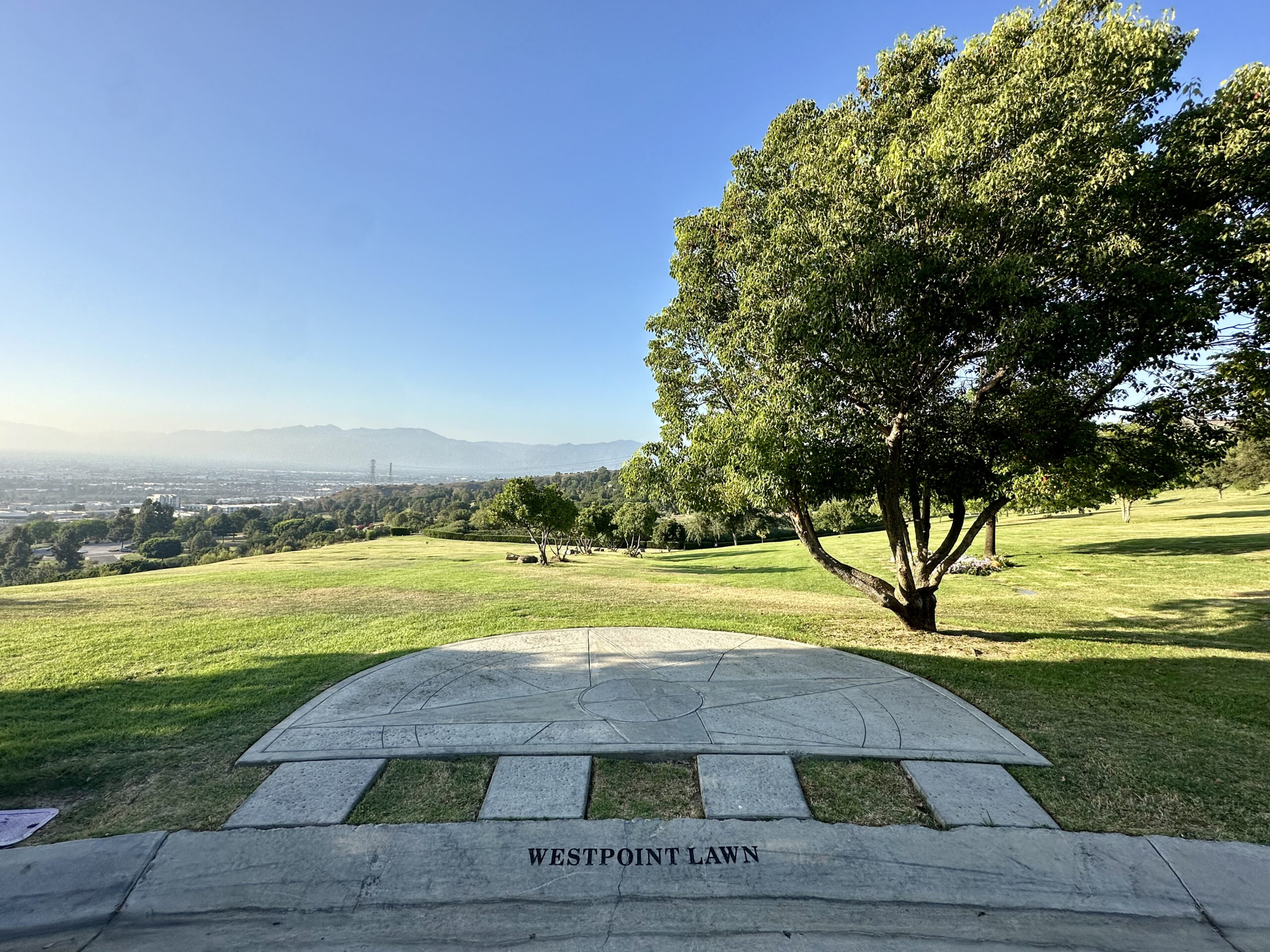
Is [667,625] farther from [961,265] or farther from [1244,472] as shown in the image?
[1244,472]

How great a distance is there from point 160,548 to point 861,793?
66502 millimetres

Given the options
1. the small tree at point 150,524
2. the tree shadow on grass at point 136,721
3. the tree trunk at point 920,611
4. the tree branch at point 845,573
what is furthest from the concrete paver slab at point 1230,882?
the small tree at point 150,524

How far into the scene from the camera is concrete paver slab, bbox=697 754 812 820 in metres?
3.94

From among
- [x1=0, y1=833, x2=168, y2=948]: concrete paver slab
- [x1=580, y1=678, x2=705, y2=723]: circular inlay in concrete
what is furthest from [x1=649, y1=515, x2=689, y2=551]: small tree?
[x1=0, y1=833, x2=168, y2=948]: concrete paver slab

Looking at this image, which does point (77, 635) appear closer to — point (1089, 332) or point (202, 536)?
point (1089, 332)

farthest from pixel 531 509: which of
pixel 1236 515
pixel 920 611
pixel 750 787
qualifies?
pixel 1236 515

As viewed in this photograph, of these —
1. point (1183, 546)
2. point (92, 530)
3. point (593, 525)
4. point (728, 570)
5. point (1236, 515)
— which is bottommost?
point (92, 530)

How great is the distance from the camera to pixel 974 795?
4.18m

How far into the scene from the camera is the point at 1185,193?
5.93m

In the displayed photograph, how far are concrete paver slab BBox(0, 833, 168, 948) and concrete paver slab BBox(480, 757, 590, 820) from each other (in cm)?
214

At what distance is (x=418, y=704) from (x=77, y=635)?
22.7 feet

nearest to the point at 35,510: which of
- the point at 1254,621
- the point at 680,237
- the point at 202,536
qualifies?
the point at 202,536

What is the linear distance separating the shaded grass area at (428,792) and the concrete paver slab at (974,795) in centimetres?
347

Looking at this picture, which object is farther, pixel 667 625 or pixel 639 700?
pixel 667 625
